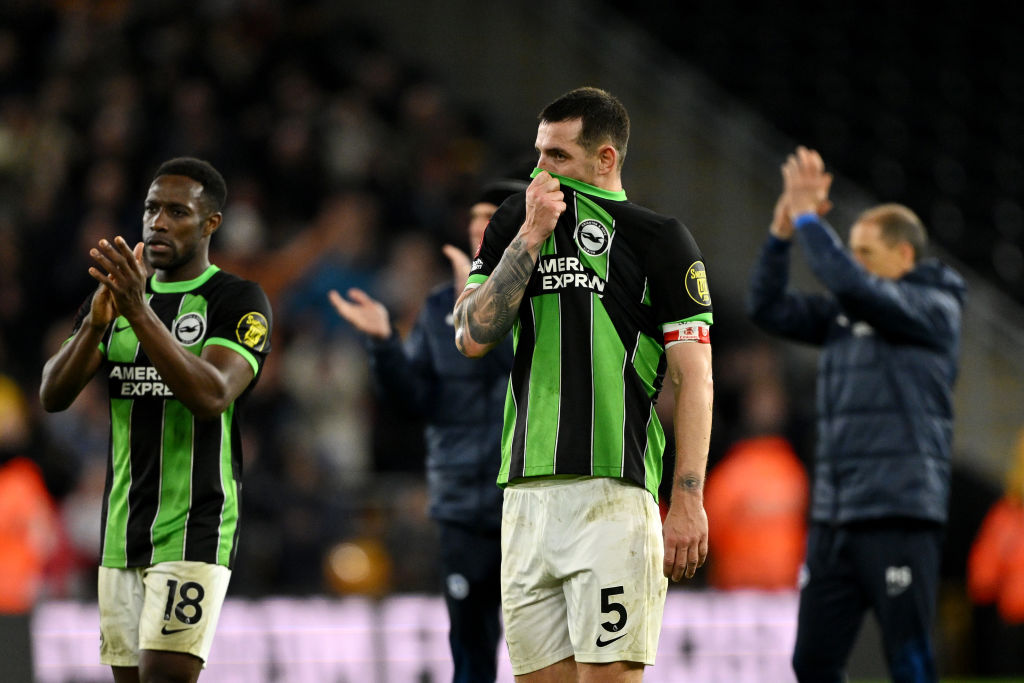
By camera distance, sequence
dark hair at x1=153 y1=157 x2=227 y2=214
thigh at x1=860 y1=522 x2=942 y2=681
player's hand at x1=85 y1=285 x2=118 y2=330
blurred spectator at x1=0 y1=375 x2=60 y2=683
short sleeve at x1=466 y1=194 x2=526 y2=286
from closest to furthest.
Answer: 1. short sleeve at x1=466 y1=194 x2=526 y2=286
2. player's hand at x1=85 y1=285 x2=118 y2=330
3. dark hair at x1=153 y1=157 x2=227 y2=214
4. thigh at x1=860 y1=522 x2=942 y2=681
5. blurred spectator at x1=0 y1=375 x2=60 y2=683

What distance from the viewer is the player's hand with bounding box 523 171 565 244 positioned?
424 cm

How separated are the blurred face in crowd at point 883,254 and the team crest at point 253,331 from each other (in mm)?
2987

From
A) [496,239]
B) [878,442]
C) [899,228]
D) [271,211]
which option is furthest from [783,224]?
[271,211]

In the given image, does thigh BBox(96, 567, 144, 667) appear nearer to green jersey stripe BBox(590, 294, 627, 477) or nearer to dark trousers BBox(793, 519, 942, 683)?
green jersey stripe BBox(590, 294, 627, 477)

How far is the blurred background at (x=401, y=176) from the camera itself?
10.7m

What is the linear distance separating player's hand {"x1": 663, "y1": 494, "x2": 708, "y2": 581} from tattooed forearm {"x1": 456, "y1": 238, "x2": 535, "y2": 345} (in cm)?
75

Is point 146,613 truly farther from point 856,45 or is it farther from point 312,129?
point 856,45

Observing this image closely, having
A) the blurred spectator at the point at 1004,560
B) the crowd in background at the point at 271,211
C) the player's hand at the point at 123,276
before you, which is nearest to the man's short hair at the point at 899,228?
the player's hand at the point at 123,276

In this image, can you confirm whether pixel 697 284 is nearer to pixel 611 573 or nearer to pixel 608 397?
pixel 608 397

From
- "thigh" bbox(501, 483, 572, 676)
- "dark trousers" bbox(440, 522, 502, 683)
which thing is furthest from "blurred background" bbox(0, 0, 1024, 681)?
"thigh" bbox(501, 483, 572, 676)

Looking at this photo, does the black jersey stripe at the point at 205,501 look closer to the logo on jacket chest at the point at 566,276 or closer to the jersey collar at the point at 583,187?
the logo on jacket chest at the point at 566,276

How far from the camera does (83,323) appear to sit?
492 centimetres

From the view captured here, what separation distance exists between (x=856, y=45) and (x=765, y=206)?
3055 millimetres

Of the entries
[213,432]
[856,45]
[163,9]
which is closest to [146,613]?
[213,432]
